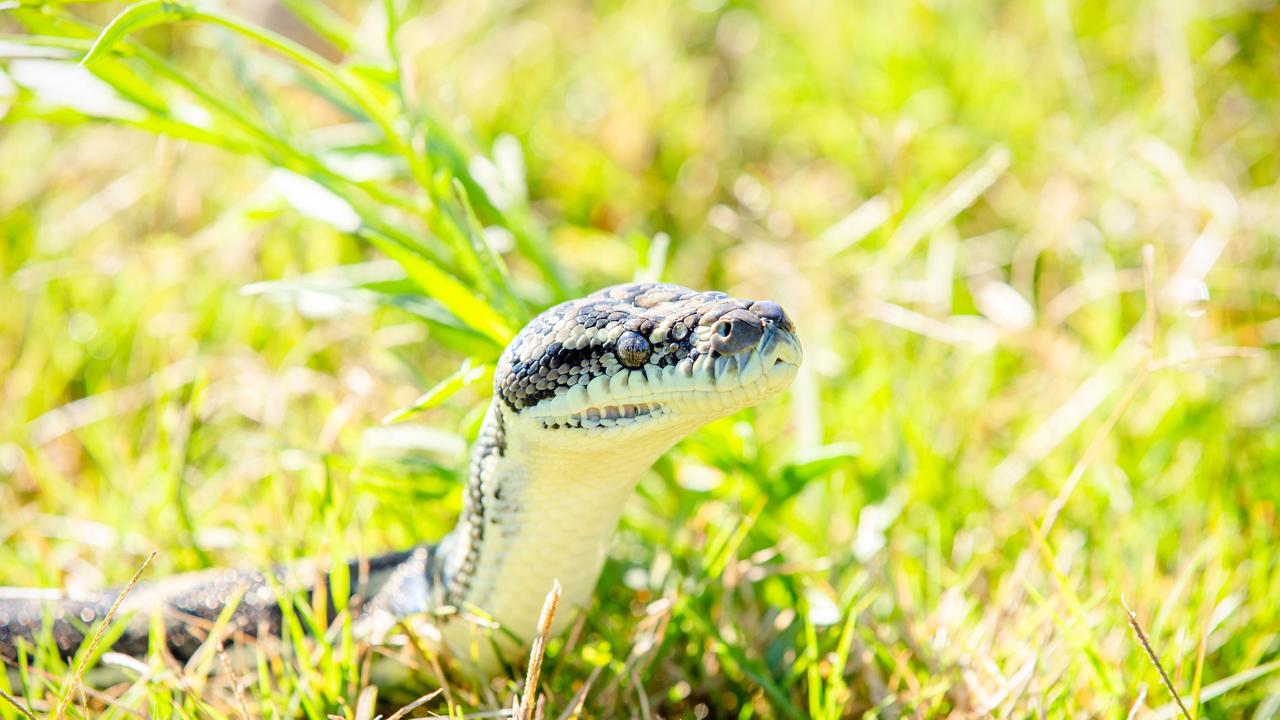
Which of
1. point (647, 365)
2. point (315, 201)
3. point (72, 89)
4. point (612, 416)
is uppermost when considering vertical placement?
point (72, 89)

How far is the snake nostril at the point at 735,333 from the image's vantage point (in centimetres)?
223

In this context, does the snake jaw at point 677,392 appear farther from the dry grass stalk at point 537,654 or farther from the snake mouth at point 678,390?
the dry grass stalk at point 537,654

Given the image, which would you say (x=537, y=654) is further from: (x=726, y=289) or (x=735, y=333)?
(x=726, y=289)

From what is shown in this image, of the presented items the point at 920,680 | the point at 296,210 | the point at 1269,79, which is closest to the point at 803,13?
the point at 1269,79

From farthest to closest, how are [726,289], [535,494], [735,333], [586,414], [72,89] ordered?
[726,289], [72,89], [535,494], [586,414], [735,333]

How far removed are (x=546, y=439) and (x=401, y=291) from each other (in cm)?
104

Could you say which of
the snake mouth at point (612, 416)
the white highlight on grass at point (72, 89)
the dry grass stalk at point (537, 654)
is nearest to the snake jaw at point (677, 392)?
the snake mouth at point (612, 416)

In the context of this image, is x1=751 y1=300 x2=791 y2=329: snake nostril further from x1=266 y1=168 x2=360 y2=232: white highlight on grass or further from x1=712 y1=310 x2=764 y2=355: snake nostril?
x1=266 y1=168 x2=360 y2=232: white highlight on grass

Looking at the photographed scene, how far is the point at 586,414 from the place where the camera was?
235 cm

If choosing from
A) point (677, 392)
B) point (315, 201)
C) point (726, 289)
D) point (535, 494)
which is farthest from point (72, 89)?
point (726, 289)

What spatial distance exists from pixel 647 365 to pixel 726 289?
101 inches

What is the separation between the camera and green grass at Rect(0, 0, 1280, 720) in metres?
2.94

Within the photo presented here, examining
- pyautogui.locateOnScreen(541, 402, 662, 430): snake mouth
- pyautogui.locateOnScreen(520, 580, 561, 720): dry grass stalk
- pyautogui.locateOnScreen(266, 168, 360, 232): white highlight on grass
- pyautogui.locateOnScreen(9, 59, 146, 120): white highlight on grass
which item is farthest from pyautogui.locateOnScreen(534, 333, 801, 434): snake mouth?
pyautogui.locateOnScreen(9, 59, 146, 120): white highlight on grass

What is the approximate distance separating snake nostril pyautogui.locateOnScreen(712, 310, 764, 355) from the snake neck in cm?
28
